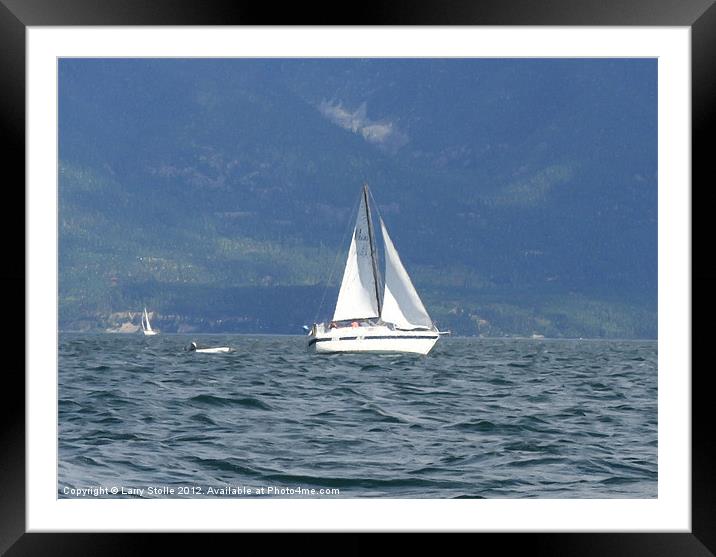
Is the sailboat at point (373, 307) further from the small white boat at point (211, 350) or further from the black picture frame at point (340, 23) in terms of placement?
the black picture frame at point (340, 23)

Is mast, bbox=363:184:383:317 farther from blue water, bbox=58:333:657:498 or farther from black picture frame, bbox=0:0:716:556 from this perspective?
black picture frame, bbox=0:0:716:556

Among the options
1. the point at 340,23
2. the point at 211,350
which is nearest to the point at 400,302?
the point at 211,350

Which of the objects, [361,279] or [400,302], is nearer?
[400,302]

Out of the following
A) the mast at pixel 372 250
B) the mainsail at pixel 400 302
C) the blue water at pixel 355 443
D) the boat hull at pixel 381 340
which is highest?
the mast at pixel 372 250

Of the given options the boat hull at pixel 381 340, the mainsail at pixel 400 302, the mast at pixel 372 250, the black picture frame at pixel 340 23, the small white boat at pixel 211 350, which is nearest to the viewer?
the black picture frame at pixel 340 23

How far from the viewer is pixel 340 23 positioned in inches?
236

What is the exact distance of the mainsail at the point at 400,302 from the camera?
4116cm

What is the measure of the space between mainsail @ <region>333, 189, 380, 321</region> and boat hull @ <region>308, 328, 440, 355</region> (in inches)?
29.9

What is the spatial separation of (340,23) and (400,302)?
36340 millimetres

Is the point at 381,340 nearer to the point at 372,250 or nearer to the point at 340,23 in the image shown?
the point at 372,250

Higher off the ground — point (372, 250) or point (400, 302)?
point (372, 250)

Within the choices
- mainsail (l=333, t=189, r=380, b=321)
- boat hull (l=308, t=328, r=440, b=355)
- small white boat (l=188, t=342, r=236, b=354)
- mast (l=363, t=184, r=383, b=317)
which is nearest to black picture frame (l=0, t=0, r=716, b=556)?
mainsail (l=333, t=189, r=380, b=321)

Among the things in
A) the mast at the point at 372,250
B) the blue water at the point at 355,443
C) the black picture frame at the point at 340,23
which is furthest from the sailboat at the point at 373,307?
the black picture frame at the point at 340,23

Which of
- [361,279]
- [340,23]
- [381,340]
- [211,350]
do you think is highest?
[361,279]
